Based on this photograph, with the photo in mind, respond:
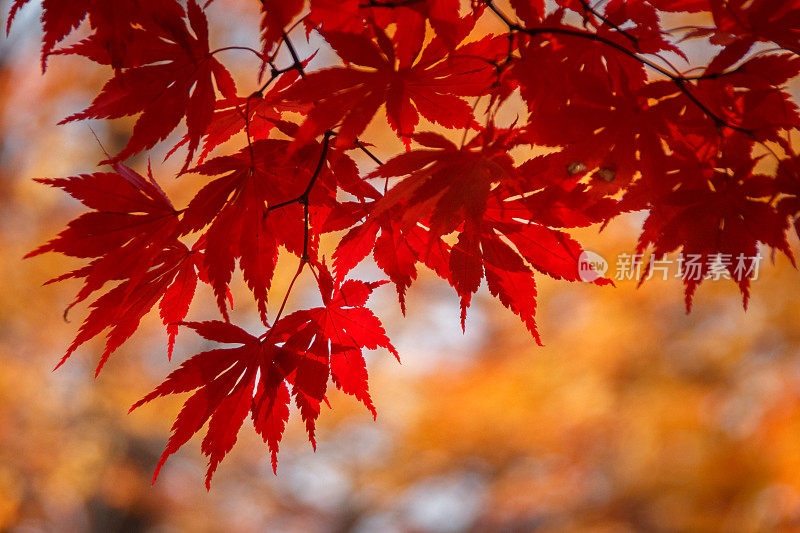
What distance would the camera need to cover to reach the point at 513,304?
71 centimetres

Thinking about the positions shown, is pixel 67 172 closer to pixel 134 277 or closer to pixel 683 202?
pixel 134 277

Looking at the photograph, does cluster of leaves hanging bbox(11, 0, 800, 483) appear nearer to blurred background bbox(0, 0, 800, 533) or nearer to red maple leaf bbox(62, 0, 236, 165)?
red maple leaf bbox(62, 0, 236, 165)

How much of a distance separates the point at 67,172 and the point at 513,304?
3.60 meters

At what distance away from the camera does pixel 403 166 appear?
1.92 feet

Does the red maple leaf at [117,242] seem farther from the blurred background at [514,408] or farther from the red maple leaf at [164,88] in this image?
the blurred background at [514,408]

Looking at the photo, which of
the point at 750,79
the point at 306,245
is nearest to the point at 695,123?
the point at 750,79

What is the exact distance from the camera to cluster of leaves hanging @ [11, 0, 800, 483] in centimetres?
59

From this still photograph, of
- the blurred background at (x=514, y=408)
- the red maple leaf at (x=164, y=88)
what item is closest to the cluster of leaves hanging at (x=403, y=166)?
the red maple leaf at (x=164, y=88)

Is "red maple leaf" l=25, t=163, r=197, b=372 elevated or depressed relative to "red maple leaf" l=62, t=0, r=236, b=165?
depressed

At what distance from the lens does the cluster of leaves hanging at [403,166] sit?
0.59m

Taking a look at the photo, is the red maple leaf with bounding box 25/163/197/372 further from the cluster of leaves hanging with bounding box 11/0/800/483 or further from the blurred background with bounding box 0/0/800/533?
the blurred background with bounding box 0/0/800/533

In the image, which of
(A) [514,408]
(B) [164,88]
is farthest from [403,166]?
(A) [514,408]

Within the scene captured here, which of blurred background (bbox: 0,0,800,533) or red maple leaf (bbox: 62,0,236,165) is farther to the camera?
blurred background (bbox: 0,0,800,533)

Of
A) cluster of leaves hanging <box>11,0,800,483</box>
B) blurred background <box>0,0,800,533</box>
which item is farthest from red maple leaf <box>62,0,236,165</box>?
blurred background <box>0,0,800,533</box>
